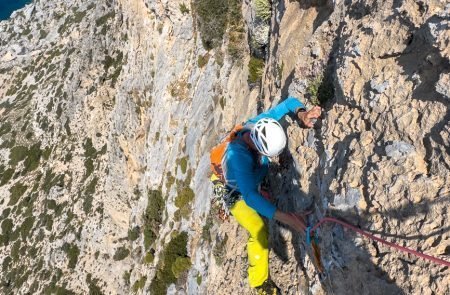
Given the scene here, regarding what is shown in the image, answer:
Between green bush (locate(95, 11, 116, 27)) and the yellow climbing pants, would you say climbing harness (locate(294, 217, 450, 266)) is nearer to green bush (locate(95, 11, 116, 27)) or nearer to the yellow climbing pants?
the yellow climbing pants

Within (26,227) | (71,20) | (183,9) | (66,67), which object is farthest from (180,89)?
(71,20)

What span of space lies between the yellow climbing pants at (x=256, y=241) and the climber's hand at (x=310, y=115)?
2861mm

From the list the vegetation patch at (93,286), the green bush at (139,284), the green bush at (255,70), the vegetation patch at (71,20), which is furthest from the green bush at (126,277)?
the vegetation patch at (71,20)

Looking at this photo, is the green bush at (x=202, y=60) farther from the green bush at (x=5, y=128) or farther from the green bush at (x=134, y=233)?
the green bush at (x=5, y=128)

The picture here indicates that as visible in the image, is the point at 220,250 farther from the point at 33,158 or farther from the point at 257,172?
the point at 33,158

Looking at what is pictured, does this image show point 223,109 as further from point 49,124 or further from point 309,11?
point 49,124

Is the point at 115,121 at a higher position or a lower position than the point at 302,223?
lower

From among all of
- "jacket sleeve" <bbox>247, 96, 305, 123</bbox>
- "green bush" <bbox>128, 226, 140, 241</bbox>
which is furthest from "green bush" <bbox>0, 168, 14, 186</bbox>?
"jacket sleeve" <bbox>247, 96, 305, 123</bbox>

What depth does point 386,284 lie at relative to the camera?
5848 mm

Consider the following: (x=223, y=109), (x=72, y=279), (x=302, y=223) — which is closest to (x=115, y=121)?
(x=72, y=279)

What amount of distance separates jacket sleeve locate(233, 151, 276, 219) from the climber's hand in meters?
1.43

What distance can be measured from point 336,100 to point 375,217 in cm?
259

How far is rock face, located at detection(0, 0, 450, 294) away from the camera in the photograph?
580cm

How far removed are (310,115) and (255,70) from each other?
7302 millimetres
